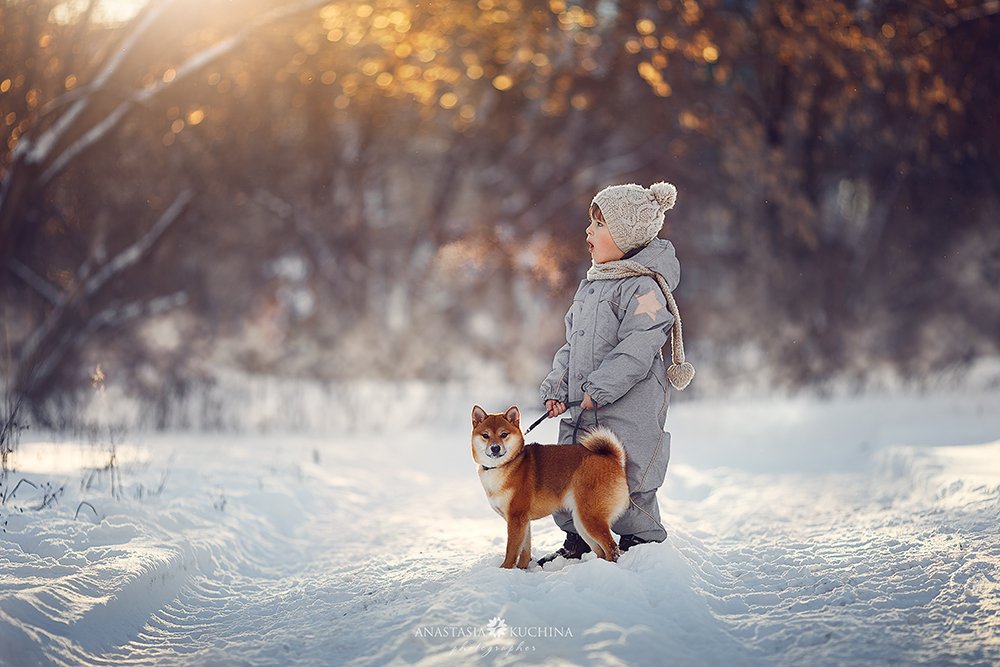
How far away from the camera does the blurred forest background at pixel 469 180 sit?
1059 centimetres

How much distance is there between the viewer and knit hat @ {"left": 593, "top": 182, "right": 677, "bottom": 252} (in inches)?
194

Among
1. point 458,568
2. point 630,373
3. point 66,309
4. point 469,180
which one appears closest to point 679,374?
point 630,373

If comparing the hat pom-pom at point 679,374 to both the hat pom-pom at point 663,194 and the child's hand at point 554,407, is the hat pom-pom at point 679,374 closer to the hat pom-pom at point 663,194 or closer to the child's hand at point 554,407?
the child's hand at point 554,407

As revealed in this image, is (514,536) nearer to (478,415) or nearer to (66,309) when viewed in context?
(478,415)

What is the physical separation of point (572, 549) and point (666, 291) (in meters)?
1.52

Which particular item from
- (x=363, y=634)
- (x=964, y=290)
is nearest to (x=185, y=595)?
(x=363, y=634)

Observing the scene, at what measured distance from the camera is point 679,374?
496 centimetres

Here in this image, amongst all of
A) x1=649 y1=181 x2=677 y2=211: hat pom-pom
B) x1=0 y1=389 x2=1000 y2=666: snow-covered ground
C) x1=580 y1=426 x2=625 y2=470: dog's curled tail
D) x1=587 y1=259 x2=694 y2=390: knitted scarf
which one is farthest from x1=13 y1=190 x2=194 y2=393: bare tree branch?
x1=649 y1=181 x2=677 y2=211: hat pom-pom

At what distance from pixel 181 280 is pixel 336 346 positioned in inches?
134

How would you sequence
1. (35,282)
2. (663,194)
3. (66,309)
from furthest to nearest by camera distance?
(35,282), (66,309), (663,194)

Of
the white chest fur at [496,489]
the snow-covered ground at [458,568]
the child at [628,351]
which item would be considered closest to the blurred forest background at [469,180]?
the snow-covered ground at [458,568]

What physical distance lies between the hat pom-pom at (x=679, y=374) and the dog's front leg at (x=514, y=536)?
1.16m

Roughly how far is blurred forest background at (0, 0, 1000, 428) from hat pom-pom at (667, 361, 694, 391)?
522 cm

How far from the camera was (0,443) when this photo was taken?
19.8 feet
